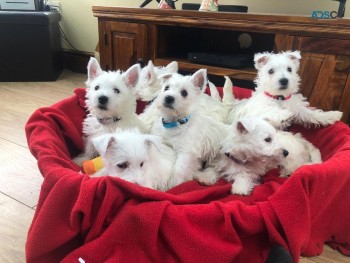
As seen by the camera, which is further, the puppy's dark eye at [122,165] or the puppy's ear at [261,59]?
the puppy's ear at [261,59]

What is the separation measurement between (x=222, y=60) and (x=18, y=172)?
1562mm

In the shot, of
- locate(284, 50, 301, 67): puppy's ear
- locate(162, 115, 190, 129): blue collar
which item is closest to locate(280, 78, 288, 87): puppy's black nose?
locate(284, 50, 301, 67): puppy's ear

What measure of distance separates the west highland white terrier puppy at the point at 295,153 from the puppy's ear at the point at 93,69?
3.22 feet

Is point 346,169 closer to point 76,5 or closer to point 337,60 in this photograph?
point 337,60

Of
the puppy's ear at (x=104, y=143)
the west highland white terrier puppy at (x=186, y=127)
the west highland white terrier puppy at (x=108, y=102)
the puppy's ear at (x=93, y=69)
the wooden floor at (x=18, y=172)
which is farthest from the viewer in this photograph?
the puppy's ear at (x=93, y=69)

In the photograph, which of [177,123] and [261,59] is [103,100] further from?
[261,59]

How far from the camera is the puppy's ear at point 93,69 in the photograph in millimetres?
1651

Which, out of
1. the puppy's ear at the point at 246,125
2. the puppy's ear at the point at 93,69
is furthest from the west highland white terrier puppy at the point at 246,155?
the puppy's ear at the point at 93,69

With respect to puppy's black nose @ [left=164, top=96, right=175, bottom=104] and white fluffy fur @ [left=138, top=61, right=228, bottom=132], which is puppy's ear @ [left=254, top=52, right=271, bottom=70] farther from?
puppy's black nose @ [left=164, top=96, right=175, bottom=104]

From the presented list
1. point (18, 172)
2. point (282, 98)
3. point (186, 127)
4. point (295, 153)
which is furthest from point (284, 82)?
point (18, 172)

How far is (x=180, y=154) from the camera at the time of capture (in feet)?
4.76

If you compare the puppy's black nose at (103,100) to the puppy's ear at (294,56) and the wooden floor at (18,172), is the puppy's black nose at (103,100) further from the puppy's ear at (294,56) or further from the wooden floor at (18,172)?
the puppy's ear at (294,56)

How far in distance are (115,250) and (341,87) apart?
1.70m

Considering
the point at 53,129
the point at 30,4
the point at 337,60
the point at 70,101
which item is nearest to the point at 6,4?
the point at 30,4
